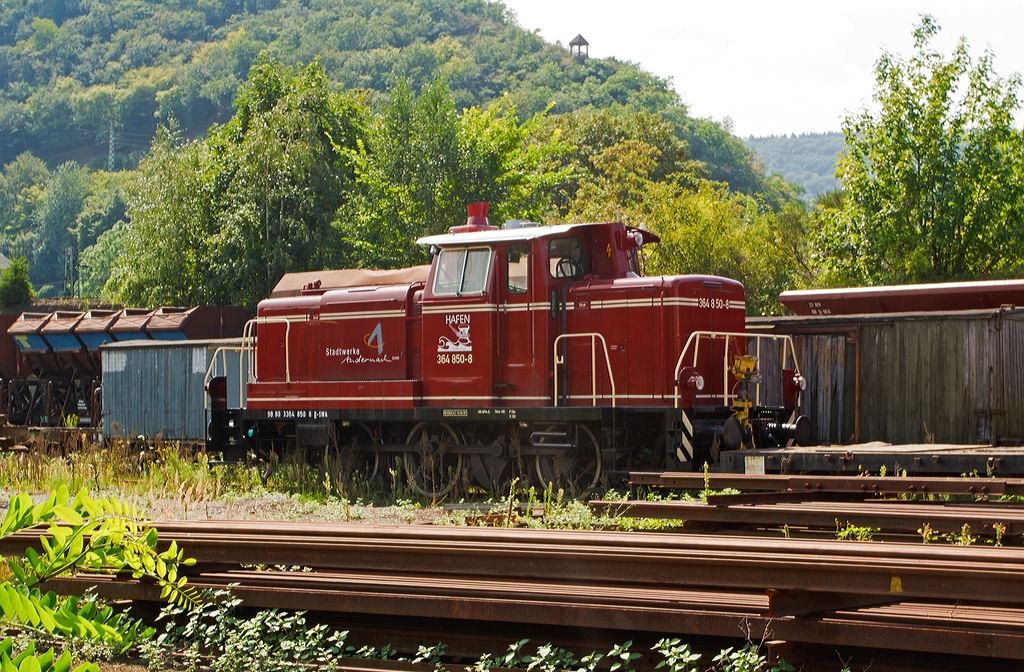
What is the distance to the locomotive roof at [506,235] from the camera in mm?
13977

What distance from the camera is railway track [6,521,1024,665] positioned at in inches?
191

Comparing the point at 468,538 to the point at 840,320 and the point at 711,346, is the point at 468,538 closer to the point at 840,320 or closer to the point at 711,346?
the point at 711,346

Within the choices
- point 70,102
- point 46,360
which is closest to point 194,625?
point 46,360

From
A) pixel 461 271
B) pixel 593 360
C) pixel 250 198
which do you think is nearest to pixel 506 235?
pixel 461 271

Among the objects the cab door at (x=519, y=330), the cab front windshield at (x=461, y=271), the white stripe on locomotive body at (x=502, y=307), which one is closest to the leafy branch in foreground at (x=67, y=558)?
the white stripe on locomotive body at (x=502, y=307)

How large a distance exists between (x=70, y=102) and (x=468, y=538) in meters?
211

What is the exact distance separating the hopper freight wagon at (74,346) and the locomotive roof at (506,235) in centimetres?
1164

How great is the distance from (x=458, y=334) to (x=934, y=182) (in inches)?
680

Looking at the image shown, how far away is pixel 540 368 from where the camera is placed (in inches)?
552

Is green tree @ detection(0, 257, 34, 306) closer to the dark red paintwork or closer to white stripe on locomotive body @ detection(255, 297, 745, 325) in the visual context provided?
white stripe on locomotive body @ detection(255, 297, 745, 325)

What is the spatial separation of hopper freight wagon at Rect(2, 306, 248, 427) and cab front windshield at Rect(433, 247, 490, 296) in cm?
1143

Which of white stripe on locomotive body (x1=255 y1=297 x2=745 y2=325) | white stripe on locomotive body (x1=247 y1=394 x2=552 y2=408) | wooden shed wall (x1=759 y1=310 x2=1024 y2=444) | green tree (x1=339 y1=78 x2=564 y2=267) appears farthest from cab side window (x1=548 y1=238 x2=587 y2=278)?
green tree (x1=339 y1=78 x2=564 y2=267)

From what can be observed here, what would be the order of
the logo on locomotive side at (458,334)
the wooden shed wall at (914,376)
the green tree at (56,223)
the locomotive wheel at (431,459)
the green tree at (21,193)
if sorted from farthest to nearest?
1. the green tree at (21,193)
2. the green tree at (56,223)
3. the locomotive wheel at (431,459)
4. the logo on locomotive side at (458,334)
5. the wooden shed wall at (914,376)

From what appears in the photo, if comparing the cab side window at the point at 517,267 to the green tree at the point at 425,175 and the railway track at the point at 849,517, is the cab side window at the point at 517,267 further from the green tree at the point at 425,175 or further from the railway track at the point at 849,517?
the green tree at the point at 425,175
